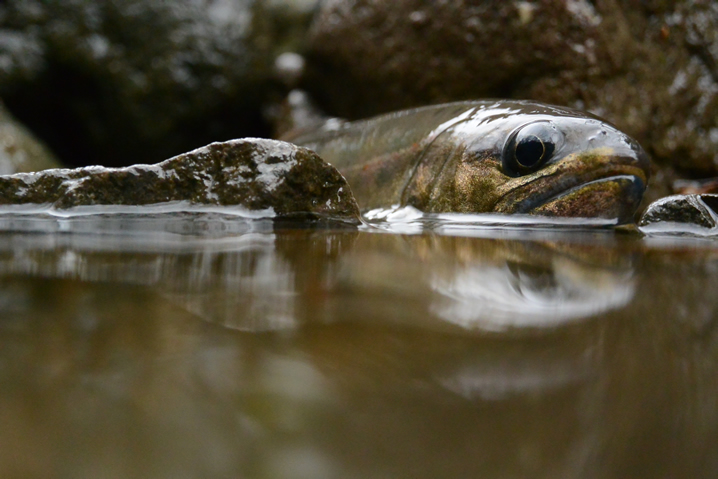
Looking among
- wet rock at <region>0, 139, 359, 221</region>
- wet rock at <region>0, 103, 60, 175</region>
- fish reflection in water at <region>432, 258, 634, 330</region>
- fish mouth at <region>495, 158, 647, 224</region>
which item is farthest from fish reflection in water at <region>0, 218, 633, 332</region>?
wet rock at <region>0, 103, 60, 175</region>

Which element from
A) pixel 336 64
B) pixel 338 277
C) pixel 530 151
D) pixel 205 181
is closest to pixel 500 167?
pixel 530 151

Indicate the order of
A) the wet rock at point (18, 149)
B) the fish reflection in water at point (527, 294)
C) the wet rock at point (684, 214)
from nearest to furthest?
the fish reflection in water at point (527, 294) → the wet rock at point (684, 214) → the wet rock at point (18, 149)

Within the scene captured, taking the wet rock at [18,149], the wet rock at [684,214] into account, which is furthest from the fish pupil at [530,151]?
the wet rock at [18,149]

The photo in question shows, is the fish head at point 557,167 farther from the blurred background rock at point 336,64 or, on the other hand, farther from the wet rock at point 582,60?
the blurred background rock at point 336,64

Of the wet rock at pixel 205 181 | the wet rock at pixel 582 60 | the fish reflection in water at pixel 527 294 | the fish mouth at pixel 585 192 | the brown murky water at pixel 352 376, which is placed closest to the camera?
the brown murky water at pixel 352 376

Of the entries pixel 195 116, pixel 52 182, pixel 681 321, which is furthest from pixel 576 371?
pixel 195 116

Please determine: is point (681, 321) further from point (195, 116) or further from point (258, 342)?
point (195, 116)
